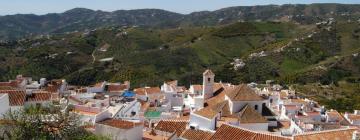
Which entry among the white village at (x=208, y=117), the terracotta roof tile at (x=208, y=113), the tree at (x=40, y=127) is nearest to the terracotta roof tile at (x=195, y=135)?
the white village at (x=208, y=117)

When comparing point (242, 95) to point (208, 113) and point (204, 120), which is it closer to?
point (208, 113)

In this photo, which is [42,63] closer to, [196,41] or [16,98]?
[196,41]

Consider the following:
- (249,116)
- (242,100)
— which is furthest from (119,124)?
(242,100)

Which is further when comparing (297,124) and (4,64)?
(4,64)

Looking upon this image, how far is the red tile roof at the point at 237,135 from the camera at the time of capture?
28.4 metres

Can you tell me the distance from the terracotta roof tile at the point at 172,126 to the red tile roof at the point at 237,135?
18.9 ft

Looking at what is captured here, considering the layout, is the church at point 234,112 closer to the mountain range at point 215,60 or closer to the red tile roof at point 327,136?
the red tile roof at point 327,136

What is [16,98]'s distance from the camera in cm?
3544

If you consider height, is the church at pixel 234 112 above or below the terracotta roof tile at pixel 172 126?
above

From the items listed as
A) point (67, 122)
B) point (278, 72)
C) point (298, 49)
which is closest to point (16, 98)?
point (67, 122)

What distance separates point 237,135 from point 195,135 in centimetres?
383

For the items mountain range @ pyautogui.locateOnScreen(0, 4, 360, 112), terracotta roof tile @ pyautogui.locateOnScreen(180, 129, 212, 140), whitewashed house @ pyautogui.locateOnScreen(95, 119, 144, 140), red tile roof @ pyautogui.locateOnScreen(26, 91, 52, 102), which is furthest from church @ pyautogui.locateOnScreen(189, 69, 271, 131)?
mountain range @ pyautogui.locateOnScreen(0, 4, 360, 112)

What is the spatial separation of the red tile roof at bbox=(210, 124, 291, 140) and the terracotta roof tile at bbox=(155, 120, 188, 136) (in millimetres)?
5774

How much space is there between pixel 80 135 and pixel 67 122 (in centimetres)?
102
